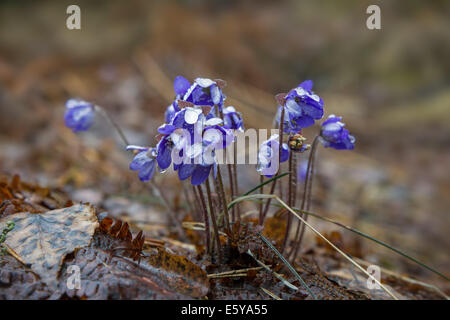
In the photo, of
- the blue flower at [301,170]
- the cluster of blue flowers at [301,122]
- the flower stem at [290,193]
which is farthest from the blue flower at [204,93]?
the blue flower at [301,170]

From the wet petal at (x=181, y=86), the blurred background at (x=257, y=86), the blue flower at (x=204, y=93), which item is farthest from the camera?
the blurred background at (x=257, y=86)

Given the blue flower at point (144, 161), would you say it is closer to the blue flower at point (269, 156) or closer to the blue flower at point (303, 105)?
the blue flower at point (269, 156)

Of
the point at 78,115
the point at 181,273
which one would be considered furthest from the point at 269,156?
the point at 78,115

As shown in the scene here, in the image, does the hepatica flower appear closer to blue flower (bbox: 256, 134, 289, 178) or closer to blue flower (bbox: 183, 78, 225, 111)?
blue flower (bbox: 183, 78, 225, 111)

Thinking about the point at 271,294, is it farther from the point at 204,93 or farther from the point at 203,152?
the point at 204,93

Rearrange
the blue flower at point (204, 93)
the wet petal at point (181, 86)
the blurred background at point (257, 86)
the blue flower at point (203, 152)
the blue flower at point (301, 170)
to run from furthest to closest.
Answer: the blurred background at point (257, 86)
the blue flower at point (301, 170)
the wet petal at point (181, 86)
the blue flower at point (204, 93)
the blue flower at point (203, 152)

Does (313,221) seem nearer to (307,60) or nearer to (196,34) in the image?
(196,34)

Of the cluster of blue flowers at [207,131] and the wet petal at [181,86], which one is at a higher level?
the wet petal at [181,86]
